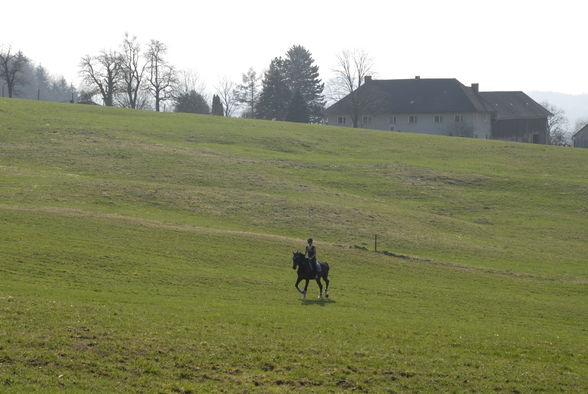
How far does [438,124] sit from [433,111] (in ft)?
10.4

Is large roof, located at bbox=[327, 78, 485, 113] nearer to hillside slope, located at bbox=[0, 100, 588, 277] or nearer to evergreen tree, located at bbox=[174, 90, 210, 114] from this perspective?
evergreen tree, located at bbox=[174, 90, 210, 114]

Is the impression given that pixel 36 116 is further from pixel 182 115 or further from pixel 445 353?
pixel 445 353

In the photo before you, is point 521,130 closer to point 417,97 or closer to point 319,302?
point 417,97

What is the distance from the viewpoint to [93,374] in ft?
52.4

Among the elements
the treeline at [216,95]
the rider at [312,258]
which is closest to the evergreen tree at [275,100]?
the treeline at [216,95]

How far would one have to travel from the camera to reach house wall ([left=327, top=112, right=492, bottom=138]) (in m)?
139

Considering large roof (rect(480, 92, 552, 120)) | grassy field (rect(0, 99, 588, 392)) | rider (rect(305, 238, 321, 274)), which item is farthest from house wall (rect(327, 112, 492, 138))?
rider (rect(305, 238, 321, 274))

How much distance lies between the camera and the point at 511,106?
496 feet

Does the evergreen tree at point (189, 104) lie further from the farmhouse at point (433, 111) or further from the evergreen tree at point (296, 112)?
the farmhouse at point (433, 111)

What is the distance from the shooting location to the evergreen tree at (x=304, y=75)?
16638 centimetres

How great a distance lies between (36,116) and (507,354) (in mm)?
72129

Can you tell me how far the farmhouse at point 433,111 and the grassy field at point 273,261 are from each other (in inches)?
2121

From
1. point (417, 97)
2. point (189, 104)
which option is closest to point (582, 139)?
point (417, 97)

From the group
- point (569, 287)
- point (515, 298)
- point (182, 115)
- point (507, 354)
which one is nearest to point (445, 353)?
point (507, 354)
